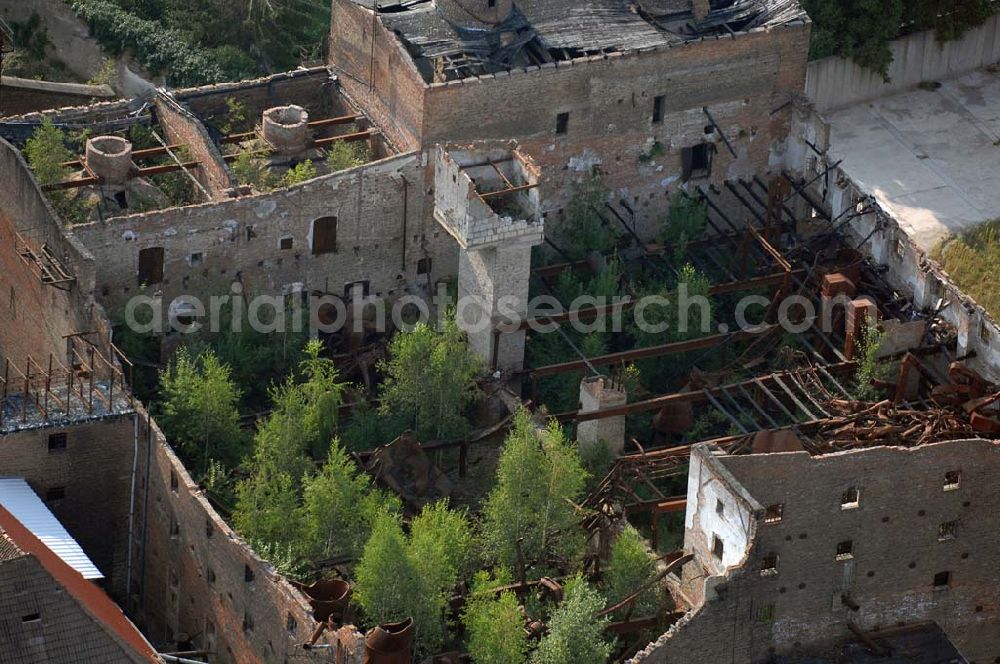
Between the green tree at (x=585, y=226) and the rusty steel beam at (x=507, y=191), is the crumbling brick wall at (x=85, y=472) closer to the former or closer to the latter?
the rusty steel beam at (x=507, y=191)

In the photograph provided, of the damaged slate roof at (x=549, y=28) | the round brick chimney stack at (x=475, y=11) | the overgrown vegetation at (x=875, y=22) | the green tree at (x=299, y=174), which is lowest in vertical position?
the overgrown vegetation at (x=875, y=22)

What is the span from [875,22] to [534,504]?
90.1 feet

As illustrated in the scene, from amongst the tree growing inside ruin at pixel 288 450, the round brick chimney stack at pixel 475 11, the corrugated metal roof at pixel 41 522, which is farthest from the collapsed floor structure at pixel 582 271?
the tree growing inside ruin at pixel 288 450

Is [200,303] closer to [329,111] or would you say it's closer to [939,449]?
[329,111]

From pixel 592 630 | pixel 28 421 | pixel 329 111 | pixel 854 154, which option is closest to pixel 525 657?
pixel 592 630

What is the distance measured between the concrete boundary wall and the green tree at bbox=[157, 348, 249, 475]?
26.1 metres

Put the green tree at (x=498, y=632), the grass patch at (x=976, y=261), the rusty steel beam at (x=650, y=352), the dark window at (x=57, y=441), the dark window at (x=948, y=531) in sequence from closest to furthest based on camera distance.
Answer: the green tree at (x=498, y=632)
the dark window at (x=948, y=531)
the dark window at (x=57, y=441)
the rusty steel beam at (x=650, y=352)
the grass patch at (x=976, y=261)

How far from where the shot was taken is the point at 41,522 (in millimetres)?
83000

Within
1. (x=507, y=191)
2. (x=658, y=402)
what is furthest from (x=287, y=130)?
(x=658, y=402)

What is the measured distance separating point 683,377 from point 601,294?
3302 millimetres

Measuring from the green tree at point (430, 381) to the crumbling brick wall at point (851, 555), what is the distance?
855cm

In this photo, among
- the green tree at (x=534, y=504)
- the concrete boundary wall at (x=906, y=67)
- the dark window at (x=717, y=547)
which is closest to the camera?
the dark window at (x=717, y=547)

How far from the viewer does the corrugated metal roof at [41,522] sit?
8181cm

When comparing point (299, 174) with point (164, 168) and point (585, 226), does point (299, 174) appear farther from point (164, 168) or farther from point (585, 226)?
point (585, 226)
